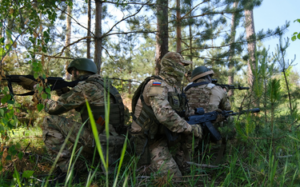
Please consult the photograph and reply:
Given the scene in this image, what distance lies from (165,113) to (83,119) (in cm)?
128

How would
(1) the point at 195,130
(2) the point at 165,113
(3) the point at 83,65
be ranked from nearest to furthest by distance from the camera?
(2) the point at 165,113 → (1) the point at 195,130 → (3) the point at 83,65

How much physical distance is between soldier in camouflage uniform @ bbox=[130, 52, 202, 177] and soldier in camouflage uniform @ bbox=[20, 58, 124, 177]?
294mm

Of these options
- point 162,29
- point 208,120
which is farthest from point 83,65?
point 162,29

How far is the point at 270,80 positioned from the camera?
2164 mm

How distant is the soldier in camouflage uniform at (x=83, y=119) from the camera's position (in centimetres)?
335

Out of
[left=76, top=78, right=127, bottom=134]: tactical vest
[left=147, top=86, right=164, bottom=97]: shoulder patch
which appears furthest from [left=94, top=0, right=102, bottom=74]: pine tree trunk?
[left=147, top=86, right=164, bottom=97]: shoulder patch

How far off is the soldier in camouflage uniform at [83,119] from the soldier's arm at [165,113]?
0.69 meters

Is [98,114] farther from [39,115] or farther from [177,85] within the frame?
[39,115]

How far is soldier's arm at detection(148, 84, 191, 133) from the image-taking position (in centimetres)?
314

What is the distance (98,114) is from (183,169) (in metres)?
1.52

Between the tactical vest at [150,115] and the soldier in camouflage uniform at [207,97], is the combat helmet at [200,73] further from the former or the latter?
the tactical vest at [150,115]

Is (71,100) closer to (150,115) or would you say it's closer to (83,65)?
(83,65)

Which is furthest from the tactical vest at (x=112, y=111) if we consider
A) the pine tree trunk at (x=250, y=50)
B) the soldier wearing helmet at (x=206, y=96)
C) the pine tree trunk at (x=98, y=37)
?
the pine tree trunk at (x=250, y=50)

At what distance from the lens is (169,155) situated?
345 cm
